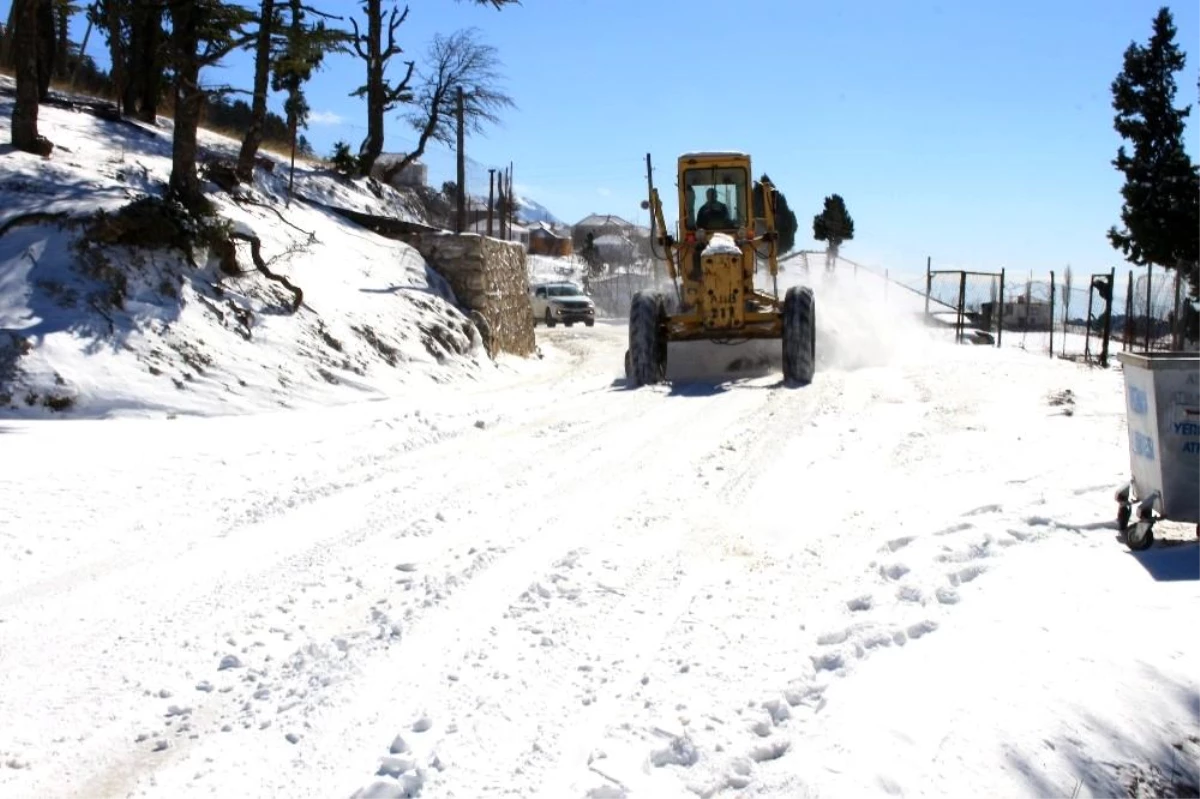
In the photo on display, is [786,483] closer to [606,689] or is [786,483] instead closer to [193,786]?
[606,689]

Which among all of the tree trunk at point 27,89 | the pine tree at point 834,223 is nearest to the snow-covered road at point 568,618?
the tree trunk at point 27,89

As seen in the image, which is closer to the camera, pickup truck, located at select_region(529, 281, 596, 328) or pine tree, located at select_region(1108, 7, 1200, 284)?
pine tree, located at select_region(1108, 7, 1200, 284)

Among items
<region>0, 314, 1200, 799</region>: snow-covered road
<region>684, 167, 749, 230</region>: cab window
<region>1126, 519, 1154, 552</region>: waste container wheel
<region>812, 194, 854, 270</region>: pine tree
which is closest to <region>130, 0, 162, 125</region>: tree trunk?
<region>684, 167, 749, 230</region>: cab window

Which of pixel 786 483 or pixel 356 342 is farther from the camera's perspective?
pixel 356 342

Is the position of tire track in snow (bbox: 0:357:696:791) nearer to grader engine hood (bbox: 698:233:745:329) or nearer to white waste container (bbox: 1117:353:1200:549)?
white waste container (bbox: 1117:353:1200:549)

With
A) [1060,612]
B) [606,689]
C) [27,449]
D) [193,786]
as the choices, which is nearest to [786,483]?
[1060,612]

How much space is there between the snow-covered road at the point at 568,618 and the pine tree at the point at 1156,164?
20390mm

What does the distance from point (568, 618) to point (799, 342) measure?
30.4 ft

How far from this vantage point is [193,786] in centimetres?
353

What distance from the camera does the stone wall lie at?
19.2 meters

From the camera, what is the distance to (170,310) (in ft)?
40.2

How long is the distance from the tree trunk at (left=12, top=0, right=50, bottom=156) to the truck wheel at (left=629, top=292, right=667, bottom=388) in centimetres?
840

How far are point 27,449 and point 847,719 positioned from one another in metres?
6.96

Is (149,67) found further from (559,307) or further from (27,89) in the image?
(559,307)
